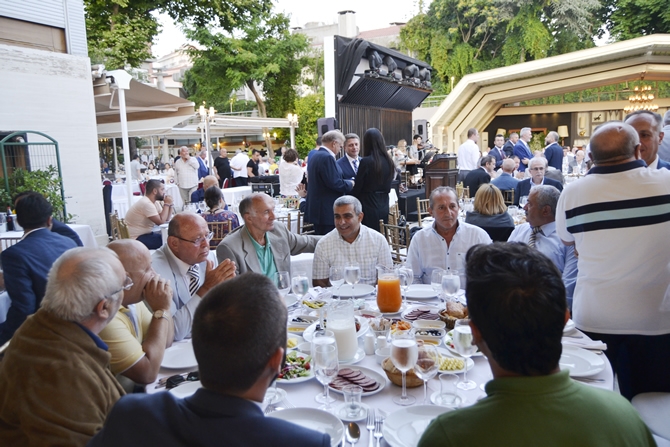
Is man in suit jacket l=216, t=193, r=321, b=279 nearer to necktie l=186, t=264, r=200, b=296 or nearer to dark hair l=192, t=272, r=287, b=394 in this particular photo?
necktie l=186, t=264, r=200, b=296

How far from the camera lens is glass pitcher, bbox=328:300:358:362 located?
6.08 feet

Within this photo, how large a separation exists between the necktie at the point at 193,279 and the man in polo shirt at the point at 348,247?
82 centimetres

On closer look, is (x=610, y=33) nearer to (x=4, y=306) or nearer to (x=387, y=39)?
(x=387, y=39)

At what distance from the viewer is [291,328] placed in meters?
2.23

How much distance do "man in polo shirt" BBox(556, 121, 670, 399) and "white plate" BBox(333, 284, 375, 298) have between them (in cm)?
112

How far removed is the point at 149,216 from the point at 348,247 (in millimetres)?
3191

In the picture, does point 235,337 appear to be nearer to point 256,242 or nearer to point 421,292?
point 421,292

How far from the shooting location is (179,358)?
1.96m

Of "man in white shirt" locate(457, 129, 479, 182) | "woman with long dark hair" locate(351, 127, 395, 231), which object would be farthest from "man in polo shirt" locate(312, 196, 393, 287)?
"man in white shirt" locate(457, 129, 479, 182)

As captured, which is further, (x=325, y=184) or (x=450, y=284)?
(x=325, y=184)

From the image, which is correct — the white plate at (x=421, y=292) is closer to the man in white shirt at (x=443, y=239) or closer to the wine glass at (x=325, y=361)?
the man in white shirt at (x=443, y=239)

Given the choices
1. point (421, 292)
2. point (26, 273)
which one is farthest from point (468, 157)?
point (26, 273)

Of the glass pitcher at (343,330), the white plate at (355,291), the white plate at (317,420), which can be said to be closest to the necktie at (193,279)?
the white plate at (355,291)

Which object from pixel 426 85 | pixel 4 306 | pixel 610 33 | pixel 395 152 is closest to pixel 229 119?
pixel 395 152
